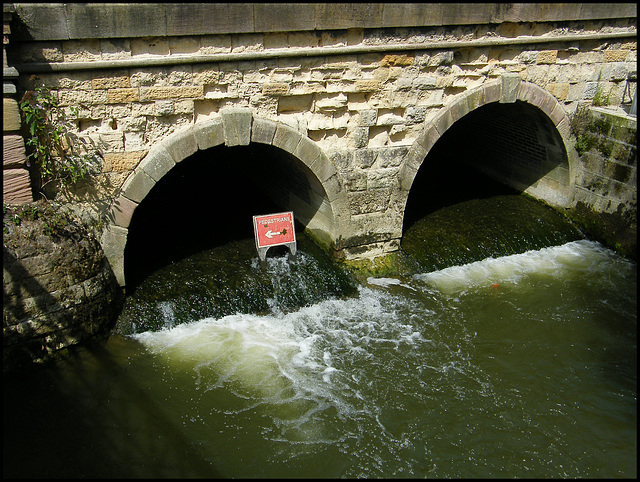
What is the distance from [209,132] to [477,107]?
3795mm

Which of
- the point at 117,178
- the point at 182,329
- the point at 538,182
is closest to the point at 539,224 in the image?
the point at 538,182

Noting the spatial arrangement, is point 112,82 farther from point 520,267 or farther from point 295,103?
point 520,267

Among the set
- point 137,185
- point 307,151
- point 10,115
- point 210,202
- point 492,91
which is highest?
point 10,115

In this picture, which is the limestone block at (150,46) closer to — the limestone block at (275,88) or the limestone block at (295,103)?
the limestone block at (275,88)

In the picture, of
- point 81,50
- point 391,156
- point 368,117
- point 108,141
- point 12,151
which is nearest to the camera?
point 12,151

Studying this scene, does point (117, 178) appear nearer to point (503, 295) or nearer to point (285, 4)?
point (285, 4)

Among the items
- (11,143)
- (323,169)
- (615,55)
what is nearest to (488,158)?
(615,55)

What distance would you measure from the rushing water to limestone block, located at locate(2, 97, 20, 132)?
231 centimetres

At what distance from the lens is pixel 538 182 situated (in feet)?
33.2

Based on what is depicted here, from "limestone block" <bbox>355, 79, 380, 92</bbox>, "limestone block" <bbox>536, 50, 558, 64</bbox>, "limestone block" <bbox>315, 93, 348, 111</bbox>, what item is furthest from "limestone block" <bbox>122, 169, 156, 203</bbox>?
"limestone block" <bbox>536, 50, 558, 64</bbox>

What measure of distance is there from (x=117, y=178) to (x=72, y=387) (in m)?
2.22

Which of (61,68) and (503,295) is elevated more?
(61,68)

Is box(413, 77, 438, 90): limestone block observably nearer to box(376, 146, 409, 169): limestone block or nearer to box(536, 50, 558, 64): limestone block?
box(376, 146, 409, 169): limestone block

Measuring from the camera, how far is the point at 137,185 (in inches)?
251
